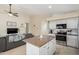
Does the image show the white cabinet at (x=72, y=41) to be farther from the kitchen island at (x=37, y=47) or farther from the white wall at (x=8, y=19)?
the white wall at (x=8, y=19)

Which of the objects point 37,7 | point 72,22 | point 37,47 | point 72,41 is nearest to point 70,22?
point 72,22

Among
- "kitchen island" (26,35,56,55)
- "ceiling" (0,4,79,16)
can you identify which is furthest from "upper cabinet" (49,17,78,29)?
"kitchen island" (26,35,56,55)

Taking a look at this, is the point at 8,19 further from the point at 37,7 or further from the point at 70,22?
the point at 70,22

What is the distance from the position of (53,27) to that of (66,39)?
4.49 ft

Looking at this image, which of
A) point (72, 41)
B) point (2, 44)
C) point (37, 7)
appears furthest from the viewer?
point (72, 41)

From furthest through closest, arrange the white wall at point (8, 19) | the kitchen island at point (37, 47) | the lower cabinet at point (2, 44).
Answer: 1. the white wall at point (8, 19)
2. the lower cabinet at point (2, 44)
3. the kitchen island at point (37, 47)

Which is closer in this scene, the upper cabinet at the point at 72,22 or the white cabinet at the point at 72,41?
the white cabinet at the point at 72,41

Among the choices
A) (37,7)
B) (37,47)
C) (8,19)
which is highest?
(37,7)

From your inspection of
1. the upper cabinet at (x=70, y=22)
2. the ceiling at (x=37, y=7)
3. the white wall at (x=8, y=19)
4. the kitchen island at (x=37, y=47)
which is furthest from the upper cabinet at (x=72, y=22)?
the kitchen island at (x=37, y=47)

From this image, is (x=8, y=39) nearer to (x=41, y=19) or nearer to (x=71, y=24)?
(x=41, y=19)

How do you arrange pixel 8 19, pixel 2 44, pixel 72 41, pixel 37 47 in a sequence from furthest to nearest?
pixel 8 19
pixel 72 41
pixel 2 44
pixel 37 47

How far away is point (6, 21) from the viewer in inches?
225
